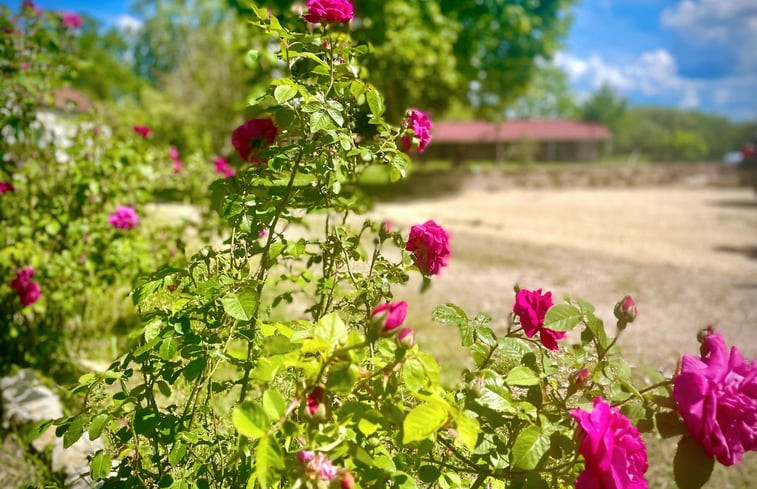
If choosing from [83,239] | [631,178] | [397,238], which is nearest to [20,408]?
[83,239]

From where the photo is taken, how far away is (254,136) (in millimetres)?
1462

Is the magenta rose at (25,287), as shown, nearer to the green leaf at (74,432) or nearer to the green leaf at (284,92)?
the green leaf at (74,432)

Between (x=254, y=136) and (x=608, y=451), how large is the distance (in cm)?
115

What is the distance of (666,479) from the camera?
2469 mm

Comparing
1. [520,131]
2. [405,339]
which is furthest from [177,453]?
[520,131]

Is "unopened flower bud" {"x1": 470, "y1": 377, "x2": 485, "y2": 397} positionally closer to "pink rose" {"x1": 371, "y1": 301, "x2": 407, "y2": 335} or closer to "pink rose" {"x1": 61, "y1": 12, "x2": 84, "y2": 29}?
"pink rose" {"x1": 371, "y1": 301, "x2": 407, "y2": 335}

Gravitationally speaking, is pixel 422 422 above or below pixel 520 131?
below

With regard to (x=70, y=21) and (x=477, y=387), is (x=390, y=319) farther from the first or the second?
(x=70, y=21)

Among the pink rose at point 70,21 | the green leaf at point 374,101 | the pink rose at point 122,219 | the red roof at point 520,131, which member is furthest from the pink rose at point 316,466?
the red roof at point 520,131

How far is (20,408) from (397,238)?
7.45ft

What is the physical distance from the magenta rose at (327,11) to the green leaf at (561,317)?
81 centimetres

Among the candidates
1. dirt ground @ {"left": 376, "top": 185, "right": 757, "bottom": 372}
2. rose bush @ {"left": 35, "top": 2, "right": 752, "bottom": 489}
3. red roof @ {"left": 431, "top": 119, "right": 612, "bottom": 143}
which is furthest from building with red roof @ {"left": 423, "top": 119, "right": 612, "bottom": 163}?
rose bush @ {"left": 35, "top": 2, "right": 752, "bottom": 489}

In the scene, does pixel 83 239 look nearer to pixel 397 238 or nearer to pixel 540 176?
pixel 397 238

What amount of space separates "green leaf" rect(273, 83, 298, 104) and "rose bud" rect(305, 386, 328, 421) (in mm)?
601
